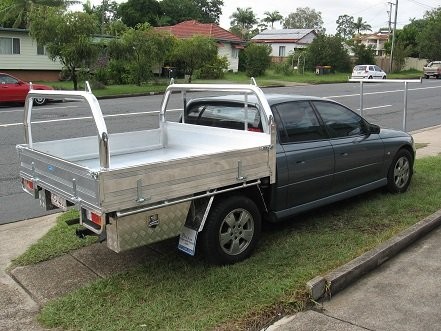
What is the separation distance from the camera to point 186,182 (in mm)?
4270

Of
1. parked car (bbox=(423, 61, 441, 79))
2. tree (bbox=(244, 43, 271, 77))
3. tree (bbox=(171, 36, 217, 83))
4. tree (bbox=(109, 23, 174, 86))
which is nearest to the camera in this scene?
tree (bbox=(109, 23, 174, 86))

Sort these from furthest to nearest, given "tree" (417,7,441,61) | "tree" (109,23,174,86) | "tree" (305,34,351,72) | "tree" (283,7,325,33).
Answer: "tree" (283,7,325,33)
"tree" (417,7,441,61)
"tree" (305,34,351,72)
"tree" (109,23,174,86)

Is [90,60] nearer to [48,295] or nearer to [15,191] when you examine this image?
[15,191]

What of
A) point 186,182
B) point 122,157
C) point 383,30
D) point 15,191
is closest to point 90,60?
point 15,191

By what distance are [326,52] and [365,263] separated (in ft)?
163

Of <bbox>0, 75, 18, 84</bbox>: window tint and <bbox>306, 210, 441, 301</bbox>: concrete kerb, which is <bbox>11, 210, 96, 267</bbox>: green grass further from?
<bbox>0, 75, 18, 84</bbox>: window tint

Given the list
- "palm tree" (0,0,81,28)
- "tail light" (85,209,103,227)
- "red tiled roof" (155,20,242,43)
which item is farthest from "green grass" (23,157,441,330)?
"red tiled roof" (155,20,242,43)

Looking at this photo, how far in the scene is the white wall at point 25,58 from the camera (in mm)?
31734

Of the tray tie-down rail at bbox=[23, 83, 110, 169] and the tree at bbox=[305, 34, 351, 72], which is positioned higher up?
the tree at bbox=[305, 34, 351, 72]

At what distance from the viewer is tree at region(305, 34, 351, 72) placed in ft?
171

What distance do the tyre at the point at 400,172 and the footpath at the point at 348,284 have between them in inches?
46.2

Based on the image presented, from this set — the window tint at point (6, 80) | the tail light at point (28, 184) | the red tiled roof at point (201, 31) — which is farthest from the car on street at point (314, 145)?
the red tiled roof at point (201, 31)

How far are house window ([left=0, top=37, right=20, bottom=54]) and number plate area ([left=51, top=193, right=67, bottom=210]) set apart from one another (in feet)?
99.2

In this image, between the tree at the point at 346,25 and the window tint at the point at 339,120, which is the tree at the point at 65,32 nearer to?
the window tint at the point at 339,120
